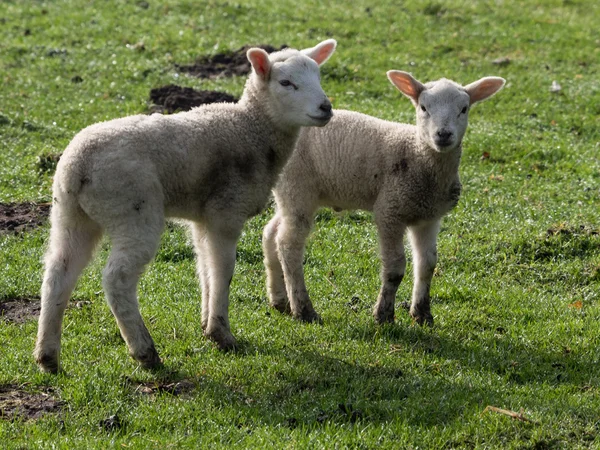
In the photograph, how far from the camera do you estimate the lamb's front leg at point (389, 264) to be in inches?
330

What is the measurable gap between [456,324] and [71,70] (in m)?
9.38

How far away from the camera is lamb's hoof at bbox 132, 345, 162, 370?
690cm

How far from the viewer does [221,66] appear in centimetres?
1595

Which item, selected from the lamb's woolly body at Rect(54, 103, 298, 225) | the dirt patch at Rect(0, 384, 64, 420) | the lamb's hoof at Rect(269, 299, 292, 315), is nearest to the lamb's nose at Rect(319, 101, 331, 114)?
the lamb's woolly body at Rect(54, 103, 298, 225)

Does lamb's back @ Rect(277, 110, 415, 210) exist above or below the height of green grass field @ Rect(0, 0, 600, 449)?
above

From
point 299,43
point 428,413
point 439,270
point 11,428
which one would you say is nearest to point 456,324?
point 439,270

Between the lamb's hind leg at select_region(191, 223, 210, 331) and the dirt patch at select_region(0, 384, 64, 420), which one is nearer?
the dirt patch at select_region(0, 384, 64, 420)

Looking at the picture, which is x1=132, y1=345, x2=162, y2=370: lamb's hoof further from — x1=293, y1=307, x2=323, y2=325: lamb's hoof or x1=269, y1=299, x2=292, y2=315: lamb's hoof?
x1=269, y1=299, x2=292, y2=315: lamb's hoof

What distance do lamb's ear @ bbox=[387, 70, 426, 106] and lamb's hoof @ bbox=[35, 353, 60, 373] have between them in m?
3.97

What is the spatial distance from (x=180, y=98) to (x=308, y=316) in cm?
596

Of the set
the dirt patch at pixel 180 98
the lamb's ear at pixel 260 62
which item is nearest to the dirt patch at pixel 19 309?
the lamb's ear at pixel 260 62

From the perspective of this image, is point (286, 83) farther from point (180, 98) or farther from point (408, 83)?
point (180, 98)

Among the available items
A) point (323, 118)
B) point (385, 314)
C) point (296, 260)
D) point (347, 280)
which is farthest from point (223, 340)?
point (347, 280)

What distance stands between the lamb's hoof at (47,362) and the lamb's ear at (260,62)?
2.79 meters
